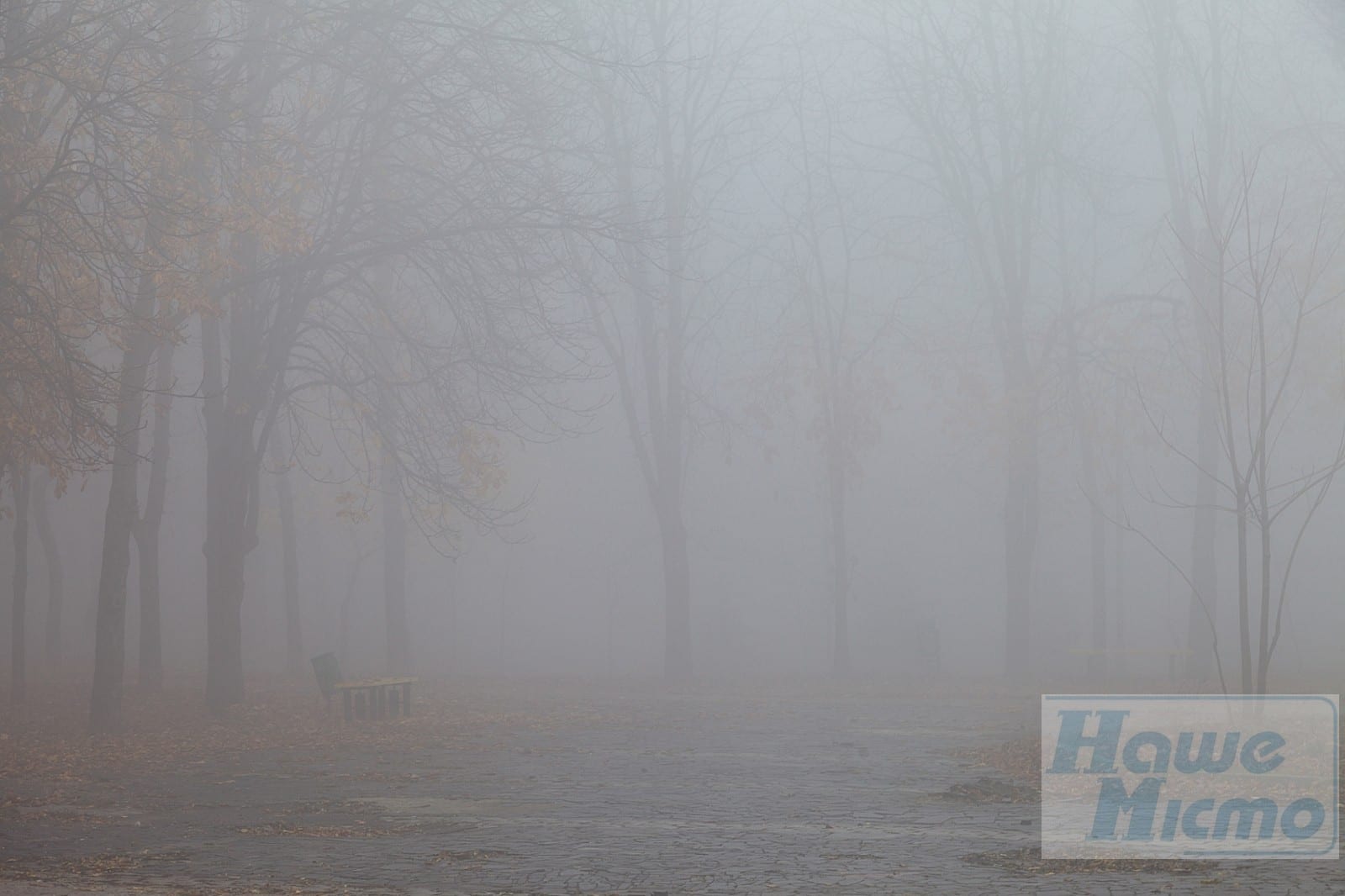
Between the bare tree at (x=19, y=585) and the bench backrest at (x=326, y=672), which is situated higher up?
the bare tree at (x=19, y=585)

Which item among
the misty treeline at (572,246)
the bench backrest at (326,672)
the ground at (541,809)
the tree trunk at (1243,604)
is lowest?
the ground at (541,809)

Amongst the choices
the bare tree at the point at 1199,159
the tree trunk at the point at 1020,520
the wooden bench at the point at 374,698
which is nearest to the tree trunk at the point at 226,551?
the wooden bench at the point at 374,698

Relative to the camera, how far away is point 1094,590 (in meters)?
30.5

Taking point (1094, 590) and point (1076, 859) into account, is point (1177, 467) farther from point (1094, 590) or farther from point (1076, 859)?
point (1076, 859)

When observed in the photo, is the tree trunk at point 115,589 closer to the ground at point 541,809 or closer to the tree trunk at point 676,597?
the ground at point 541,809

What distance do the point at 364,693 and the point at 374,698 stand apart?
623 mm

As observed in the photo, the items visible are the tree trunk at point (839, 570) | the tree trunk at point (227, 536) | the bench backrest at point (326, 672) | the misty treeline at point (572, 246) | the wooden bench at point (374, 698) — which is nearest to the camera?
the misty treeline at point (572, 246)

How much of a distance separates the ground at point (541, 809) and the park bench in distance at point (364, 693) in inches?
17.8

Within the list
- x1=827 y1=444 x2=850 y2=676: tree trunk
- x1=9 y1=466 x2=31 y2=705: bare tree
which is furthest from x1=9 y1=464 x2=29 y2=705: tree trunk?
x1=827 y1=444 x2=850 y2=676: tree trunk

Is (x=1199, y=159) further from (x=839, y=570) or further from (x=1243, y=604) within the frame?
(x=1243, y=604)

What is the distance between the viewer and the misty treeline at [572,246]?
45.4 feet

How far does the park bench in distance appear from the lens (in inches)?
738

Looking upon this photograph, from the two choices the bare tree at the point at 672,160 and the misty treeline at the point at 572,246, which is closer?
the misty treeline at the point at 572,246

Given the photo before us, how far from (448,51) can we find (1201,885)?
13314mm
